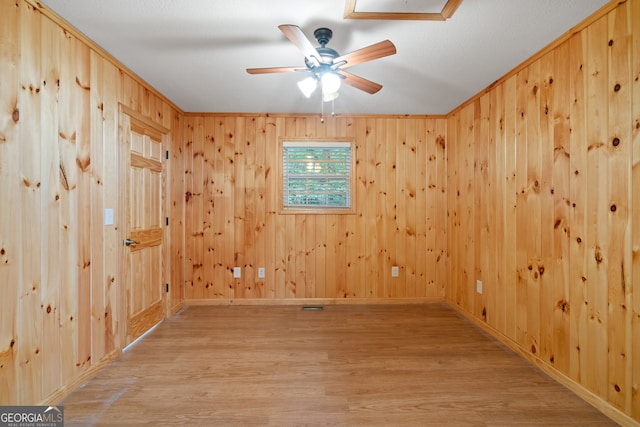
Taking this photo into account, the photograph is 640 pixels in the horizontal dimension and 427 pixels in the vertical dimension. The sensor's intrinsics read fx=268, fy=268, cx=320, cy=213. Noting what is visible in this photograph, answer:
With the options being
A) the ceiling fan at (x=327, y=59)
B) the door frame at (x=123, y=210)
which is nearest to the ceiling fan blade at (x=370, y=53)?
the ceiling fan at (x=327, y=59)

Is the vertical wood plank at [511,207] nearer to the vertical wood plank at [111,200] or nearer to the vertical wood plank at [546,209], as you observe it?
the vertical wood plank at [546,209]

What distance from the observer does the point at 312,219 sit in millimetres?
3518

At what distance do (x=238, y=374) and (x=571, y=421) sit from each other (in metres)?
2.14

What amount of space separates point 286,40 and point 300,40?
0.51 metres

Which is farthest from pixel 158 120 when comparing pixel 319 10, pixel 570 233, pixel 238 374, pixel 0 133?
pixel 570 233

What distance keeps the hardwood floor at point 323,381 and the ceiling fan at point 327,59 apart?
6.92 feet

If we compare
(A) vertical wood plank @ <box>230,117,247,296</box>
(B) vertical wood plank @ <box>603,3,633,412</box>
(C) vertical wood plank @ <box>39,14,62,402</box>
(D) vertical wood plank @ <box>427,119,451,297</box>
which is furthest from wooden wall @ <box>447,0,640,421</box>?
(C) vertical wood plank @ <box>39,14,62,402</box>

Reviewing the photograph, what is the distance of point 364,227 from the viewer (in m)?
3.53

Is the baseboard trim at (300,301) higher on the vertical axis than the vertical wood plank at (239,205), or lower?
lower

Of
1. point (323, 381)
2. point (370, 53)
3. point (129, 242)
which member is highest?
point (370, 53)

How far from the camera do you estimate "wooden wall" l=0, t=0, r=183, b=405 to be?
1447 millimetres

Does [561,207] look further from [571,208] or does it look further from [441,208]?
[441,208]

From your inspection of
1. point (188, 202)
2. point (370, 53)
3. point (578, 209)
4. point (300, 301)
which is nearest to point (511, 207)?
point (578, 209)

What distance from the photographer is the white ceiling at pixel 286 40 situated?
1621mm
